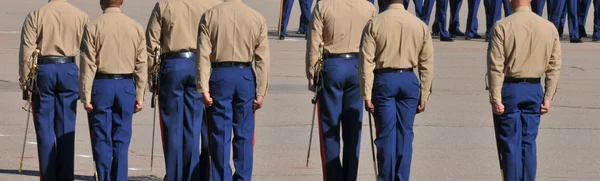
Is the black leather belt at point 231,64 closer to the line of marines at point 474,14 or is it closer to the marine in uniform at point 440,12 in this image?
the line of marines at point 474,14

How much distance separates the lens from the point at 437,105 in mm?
16609

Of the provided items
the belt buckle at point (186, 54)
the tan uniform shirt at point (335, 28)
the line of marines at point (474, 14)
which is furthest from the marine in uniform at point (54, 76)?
the line of marines at point (474, 14)

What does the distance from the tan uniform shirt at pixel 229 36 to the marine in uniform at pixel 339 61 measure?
58 centimetres

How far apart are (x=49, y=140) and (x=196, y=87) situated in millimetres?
1346

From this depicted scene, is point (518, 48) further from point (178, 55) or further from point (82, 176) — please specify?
point (82, 176)

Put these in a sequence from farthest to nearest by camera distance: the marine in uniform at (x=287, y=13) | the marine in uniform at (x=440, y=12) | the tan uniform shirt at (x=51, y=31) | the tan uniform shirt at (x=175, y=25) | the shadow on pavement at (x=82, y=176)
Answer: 1. the marine in uniform at (x=440, y=12)
2. the marine in uniform at (x=287, y=13)
3. the shadow on pavement at (x=82, y=176)
4. the tan uniform shirt at (x=175, y=25)
5. the tan uniform shirt at (x=51, y=31)

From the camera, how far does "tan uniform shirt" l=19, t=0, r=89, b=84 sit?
1119cm

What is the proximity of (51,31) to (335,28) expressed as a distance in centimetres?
212

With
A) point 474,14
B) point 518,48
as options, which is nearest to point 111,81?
point 518,48

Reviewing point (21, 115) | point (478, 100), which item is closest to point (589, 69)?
point (478, 100)

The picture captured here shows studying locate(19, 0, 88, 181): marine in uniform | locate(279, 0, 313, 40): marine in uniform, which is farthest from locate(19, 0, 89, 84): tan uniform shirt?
locate(279, 0, 313, 40): marine in uniform

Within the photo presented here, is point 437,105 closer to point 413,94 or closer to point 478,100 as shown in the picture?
point 478,100

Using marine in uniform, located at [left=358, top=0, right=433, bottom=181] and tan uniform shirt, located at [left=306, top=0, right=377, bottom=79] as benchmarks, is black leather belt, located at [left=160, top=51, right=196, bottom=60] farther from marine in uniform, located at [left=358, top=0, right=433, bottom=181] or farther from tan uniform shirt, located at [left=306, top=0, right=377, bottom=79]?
marine in uniform, located at [left=358, top=0, right=433, bottom=181]

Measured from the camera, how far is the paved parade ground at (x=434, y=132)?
12.5 m
